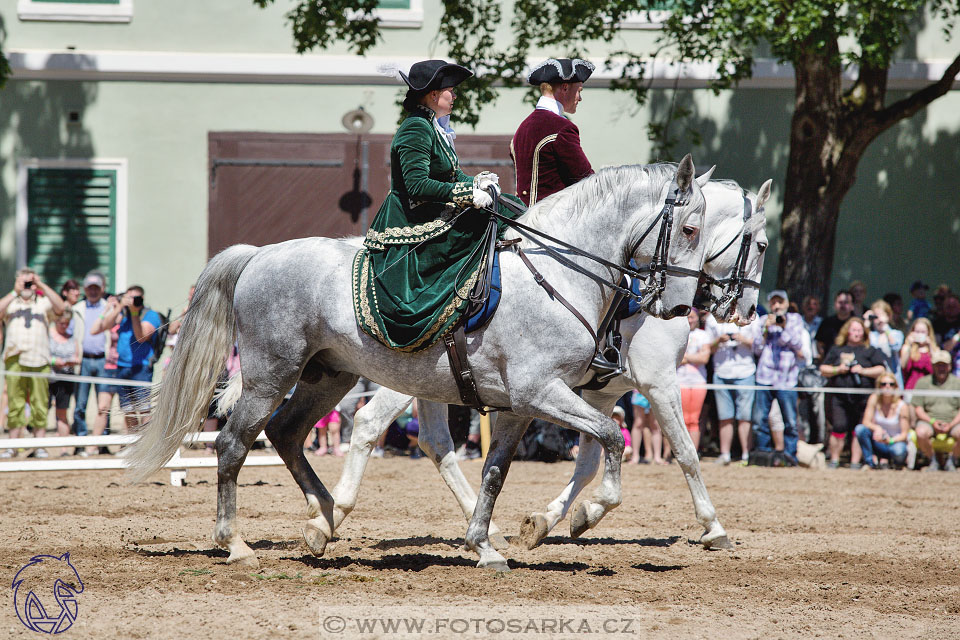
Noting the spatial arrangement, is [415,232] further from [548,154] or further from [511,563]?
[511,563]

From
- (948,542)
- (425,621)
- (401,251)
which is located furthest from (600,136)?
(425,621)

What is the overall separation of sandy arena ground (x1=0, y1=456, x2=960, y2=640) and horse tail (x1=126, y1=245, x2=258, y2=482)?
39 centimetres

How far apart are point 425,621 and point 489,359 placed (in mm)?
1469

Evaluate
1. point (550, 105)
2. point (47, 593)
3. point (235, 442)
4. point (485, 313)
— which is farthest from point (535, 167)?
point (47, 593)

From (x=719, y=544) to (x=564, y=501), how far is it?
106 centimetres

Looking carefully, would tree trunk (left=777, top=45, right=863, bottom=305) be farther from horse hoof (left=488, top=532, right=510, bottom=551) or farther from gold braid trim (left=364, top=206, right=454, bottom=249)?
gold braid trim (left=364, top=206, right=454, bottom=249)

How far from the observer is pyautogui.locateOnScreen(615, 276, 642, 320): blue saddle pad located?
629 centimetres

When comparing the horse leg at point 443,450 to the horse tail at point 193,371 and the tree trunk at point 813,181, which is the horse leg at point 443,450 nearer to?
the horse tail at point 193,371

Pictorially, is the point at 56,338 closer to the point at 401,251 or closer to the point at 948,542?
the point at 401,251

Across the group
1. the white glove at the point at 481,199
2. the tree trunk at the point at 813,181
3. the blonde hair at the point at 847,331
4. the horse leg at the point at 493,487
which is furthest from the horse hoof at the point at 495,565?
the tree trunk at the point at 813,181

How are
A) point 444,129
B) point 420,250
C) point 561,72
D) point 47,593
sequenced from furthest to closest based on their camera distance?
point 561,72 < point 444,129 < point 420,250 < point 47,593

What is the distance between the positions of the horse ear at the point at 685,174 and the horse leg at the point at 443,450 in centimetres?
212

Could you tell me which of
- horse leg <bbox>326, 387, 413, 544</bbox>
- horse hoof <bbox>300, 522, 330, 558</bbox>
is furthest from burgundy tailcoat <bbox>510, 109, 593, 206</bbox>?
horse hoof <bbox>300, 522, 330, 558</bbox>

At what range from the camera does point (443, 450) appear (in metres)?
6.79
